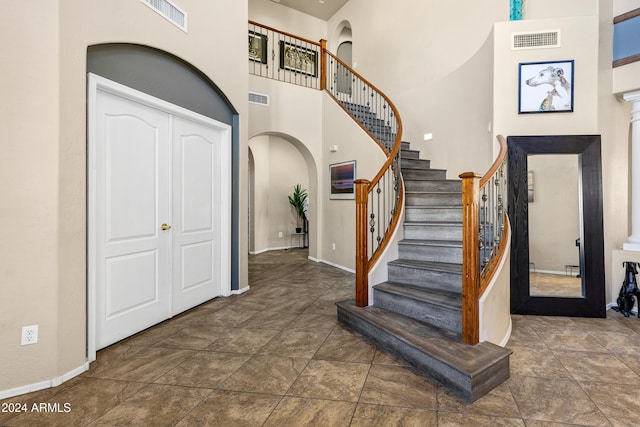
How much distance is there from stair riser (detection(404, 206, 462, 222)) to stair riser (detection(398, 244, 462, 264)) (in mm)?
532

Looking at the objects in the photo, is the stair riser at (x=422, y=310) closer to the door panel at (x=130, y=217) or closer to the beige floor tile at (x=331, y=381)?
the beige floor tile at (x=331, y=381)

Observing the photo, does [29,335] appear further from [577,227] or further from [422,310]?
[577,227]

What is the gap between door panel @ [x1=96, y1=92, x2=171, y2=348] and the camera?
8.62 ft

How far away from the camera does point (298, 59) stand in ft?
23.5

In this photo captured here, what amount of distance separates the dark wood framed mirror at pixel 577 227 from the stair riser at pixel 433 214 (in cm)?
57

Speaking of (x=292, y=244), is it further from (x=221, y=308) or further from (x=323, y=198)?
(x=221, y=308)

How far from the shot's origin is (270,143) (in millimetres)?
8422

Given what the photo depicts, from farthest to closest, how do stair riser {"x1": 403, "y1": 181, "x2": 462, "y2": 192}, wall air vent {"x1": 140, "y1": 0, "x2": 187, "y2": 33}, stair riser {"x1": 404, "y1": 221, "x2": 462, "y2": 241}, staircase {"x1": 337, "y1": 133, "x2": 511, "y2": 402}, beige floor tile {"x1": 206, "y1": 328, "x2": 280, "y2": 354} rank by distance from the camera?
stair riser {"x1": 403, "y1": 181, "x2": 462, "y2": 192}, stair riser {"x1": 404, "y1": 221, "x2": 462, "y2": 241}, wall air vent {"x1": 140, "y1": 0, "x2": 187, "y2": 33}, beige floor tile {"x1": 206, "y1": 328, "x2": 280, "y2": 354}, staircase {"x1": 337, "y1": 133, "x2": 511, "y2": 402}

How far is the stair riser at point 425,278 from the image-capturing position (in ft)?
9.64

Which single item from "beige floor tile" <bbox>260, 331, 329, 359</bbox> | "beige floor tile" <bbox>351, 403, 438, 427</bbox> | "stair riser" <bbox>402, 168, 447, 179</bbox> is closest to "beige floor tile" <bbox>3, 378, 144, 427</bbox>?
"beige floor tile" <bbox>260, 331, 329, 359</bbox>

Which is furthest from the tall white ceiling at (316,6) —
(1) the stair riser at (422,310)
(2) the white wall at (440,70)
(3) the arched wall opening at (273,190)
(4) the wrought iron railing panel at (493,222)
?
(1) the stair riser at (422,310)

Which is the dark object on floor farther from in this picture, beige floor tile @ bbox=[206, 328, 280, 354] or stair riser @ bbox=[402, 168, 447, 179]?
A: beige floor tile @ bbox=[206, 328, 280, 354]

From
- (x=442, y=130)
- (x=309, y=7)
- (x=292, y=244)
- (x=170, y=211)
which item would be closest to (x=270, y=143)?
(x=292, y=244)

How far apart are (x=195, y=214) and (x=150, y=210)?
624 mm
